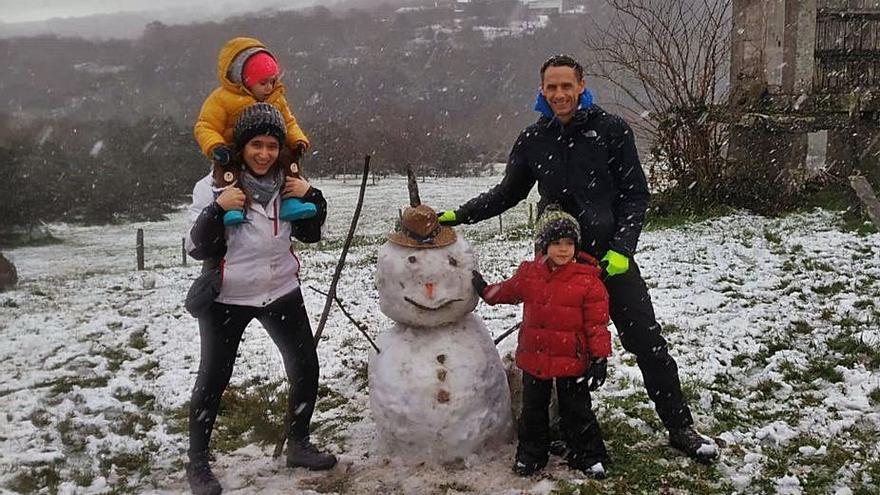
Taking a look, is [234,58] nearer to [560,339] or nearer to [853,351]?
[560,339]

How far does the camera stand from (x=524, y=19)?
36000 mm

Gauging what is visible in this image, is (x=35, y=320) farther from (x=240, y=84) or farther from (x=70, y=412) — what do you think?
(x=240, y=84)

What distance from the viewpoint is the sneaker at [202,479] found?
330 centimetres

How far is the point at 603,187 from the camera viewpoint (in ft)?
11.0

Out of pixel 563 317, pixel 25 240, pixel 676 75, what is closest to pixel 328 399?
pixel 563 317

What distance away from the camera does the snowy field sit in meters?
3.41

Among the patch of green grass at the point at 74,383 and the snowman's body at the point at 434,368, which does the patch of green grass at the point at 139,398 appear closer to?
the patch of green grass at the point at 74,383

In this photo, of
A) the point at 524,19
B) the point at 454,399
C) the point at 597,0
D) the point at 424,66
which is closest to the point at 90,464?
the point at 454,399

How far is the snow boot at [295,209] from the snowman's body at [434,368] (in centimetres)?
50

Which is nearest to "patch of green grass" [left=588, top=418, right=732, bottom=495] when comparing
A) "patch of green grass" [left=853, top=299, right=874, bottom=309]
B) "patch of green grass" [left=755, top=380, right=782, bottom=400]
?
"patch of green grass" [left=755, top=380, right=782, bottom=400]

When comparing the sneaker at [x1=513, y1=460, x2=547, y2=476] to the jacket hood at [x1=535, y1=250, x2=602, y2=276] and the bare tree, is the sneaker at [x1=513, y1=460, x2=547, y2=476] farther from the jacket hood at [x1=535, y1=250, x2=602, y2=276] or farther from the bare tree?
the bare tree

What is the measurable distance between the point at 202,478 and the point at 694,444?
245 cm

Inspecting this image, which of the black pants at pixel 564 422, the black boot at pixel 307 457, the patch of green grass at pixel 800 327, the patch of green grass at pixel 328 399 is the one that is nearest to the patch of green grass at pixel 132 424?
the patch of green grass at pixel 328 399

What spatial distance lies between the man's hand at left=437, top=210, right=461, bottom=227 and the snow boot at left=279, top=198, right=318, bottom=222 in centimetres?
74
